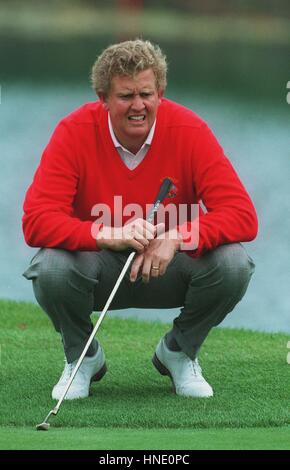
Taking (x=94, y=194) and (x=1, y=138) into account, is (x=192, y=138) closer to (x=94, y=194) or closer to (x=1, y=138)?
(x=94, y=194)

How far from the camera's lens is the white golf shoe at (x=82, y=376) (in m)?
4.15

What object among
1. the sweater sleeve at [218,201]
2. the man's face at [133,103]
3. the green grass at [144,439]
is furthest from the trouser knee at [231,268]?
the green grass at [144,439]

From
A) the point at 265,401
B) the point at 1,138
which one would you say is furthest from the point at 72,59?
the point at 265,401

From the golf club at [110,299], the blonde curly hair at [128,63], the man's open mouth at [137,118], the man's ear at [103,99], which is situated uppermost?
the blonde curly hair at [128,63]

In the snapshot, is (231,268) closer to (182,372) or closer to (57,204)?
(182,372)

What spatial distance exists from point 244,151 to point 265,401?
7257mm

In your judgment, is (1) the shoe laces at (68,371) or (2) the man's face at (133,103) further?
(1) the shoe laces at (68,371)

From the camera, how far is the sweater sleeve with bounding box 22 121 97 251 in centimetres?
404

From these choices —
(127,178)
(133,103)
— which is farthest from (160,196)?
(133,103)

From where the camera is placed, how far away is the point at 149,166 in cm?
420

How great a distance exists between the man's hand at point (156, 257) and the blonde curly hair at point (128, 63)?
1.46 ft

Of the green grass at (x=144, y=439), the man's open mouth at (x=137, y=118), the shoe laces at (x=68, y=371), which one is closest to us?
the green grass at (x=144, y=439)

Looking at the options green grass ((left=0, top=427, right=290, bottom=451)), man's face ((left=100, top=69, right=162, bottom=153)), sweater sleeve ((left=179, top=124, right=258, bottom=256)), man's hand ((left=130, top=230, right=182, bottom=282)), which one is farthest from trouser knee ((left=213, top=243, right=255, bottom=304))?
green grass ((left=0, top=427, right=290, bottom=451))

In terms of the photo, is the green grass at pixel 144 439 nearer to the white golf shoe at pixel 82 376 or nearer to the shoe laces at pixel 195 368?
the white golf shoe at pixel 82 376
